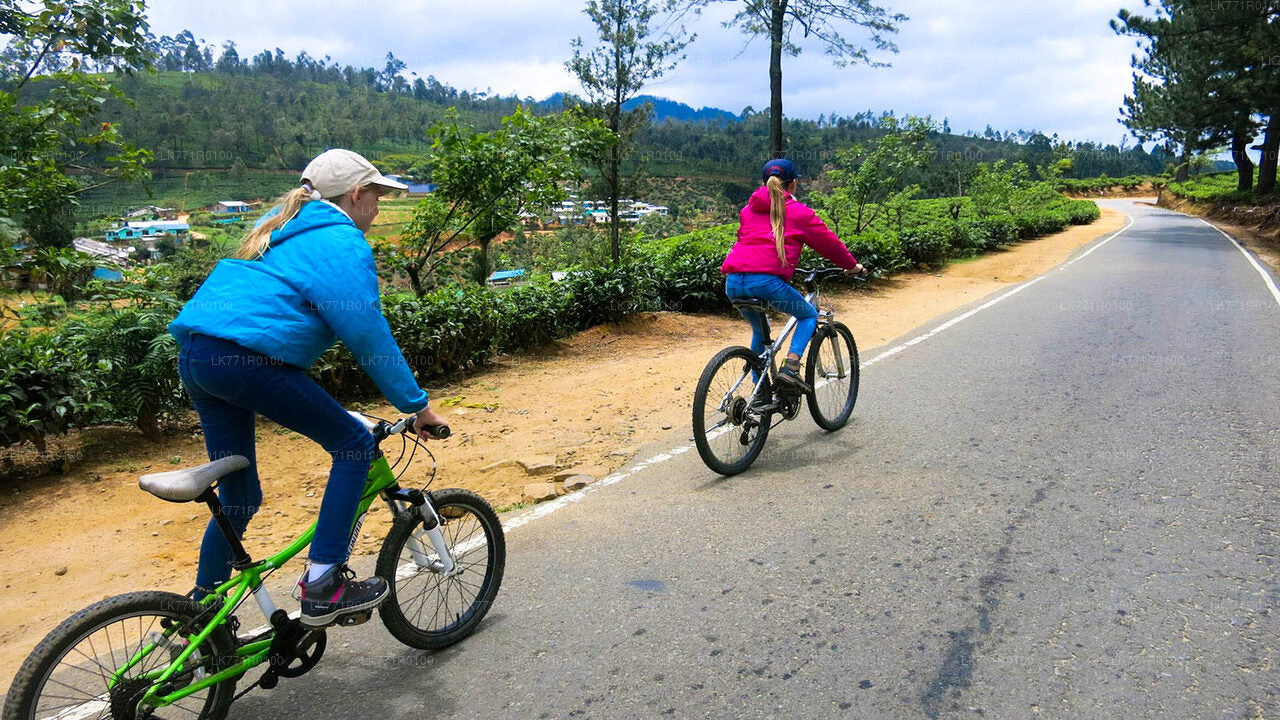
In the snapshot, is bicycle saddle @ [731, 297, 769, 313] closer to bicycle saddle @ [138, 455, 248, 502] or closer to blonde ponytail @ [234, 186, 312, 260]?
blonde ponytail @ [234, 186, 312, 260]

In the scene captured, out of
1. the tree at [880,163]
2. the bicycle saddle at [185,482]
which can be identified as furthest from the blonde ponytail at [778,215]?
the tree at [880,163]

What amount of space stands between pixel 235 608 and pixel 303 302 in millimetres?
1014

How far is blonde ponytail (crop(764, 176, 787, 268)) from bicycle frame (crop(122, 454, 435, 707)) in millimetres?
2932

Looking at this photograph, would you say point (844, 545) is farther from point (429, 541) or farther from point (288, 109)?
point (288, 109)

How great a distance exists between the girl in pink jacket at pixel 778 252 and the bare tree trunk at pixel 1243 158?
45889 millimetres

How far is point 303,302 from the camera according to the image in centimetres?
236

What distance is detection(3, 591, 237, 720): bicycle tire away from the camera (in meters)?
1.97

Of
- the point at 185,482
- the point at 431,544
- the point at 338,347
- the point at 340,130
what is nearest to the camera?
the point at 185,482

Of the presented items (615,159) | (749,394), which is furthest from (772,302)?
(615,159)

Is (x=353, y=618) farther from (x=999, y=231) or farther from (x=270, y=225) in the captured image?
(x=999, y=231)

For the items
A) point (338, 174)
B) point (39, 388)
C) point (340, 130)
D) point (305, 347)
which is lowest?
point (39, 388)

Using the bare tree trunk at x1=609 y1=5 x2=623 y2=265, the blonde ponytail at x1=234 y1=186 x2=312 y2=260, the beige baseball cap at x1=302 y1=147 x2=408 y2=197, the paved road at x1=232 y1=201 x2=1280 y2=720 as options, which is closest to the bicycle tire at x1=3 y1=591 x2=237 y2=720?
the paved road at x1=232 y1=201 x2=1280 y2=720

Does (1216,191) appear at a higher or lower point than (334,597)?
higher

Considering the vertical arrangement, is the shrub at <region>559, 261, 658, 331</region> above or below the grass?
below
